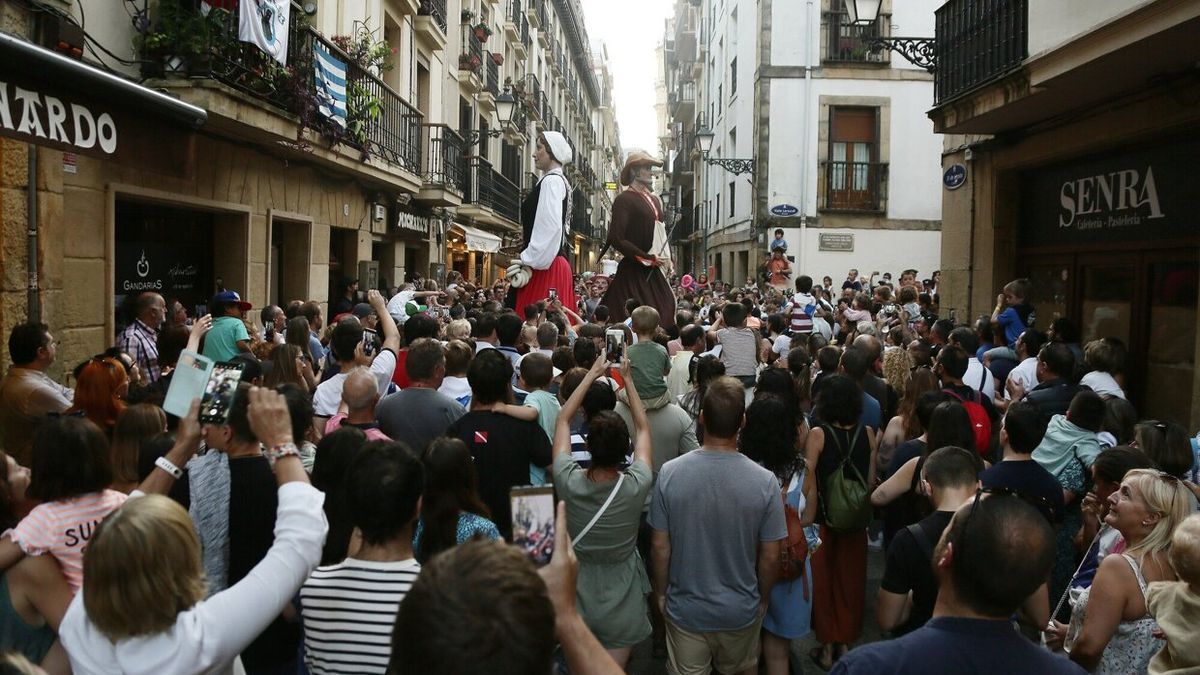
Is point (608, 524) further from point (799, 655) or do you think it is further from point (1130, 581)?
point (799, 655)

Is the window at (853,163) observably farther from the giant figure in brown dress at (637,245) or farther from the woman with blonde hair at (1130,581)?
the woman with blonde hair at (1130,581)

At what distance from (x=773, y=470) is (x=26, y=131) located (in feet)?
12.8

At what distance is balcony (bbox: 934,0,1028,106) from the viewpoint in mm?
8414

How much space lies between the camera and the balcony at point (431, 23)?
52.6 ft

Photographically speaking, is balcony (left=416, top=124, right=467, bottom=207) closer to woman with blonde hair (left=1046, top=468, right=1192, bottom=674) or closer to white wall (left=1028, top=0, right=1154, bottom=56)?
white wall (left=1028, top=0, right=1154, bottom=56)

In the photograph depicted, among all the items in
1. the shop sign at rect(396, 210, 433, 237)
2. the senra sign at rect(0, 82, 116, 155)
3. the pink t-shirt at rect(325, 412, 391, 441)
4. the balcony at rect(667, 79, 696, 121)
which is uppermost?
the balcony at rect(667, 79, 696, 121)

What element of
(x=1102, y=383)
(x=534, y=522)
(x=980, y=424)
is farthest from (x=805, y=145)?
(x=534, y=522)

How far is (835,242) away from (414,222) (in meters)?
9.81

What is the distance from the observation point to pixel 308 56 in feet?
30.9

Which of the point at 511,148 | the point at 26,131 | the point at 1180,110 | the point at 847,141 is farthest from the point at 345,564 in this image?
the point at 511,148

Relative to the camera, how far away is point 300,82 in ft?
29.8

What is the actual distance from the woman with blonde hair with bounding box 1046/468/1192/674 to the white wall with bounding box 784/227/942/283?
18.2 metres

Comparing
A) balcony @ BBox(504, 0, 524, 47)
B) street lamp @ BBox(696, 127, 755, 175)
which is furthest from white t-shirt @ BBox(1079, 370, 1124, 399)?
balcony @ BBox(504, 0, 524, 47)

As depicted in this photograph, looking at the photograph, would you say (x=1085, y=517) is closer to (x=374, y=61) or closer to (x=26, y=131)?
(x=26, y=131)
